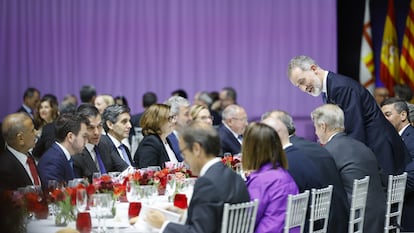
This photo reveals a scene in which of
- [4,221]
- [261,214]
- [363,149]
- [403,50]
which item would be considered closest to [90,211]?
[261,214]

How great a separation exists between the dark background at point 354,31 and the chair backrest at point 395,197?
297 inches

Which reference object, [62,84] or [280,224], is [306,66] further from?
[62,84]

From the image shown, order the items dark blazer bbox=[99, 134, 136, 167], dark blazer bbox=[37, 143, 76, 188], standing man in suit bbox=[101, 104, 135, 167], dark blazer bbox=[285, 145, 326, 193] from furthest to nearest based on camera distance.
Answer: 1. standing man in suit bbox=[101, 104, 135, 167]
2. dark blazer bbox=[99, 134, 136, 167]
3. dark blazer bbox=[37, 143, 76, 188]
4. dark blazer bbox=[285, 145, 326, 193]

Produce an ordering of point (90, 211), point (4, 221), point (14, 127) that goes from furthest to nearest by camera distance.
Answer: point (14, 127), point (90, 211), point (4, 221)

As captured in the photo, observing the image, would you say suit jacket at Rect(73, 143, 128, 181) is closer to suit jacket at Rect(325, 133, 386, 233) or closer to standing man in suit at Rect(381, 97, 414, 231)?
suit jacket at Rect(325, 133, 386, 233)

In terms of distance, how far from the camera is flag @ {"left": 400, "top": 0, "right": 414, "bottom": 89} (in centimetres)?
1254

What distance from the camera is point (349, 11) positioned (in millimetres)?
13133

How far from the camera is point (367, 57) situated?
12.8 meters

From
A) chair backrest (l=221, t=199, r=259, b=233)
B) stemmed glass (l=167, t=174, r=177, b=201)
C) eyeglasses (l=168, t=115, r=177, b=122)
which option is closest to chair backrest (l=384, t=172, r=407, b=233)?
stemmed glass (l=167, t=174, r=177, b=201)

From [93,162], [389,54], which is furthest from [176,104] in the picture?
[389,54]

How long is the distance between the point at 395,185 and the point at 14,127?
2533 mm

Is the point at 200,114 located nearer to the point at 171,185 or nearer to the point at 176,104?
the point at 176,104

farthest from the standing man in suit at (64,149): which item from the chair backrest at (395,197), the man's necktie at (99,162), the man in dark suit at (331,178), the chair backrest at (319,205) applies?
the chair backrest at (395,197)

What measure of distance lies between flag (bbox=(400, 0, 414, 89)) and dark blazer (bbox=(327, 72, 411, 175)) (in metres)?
6.89
